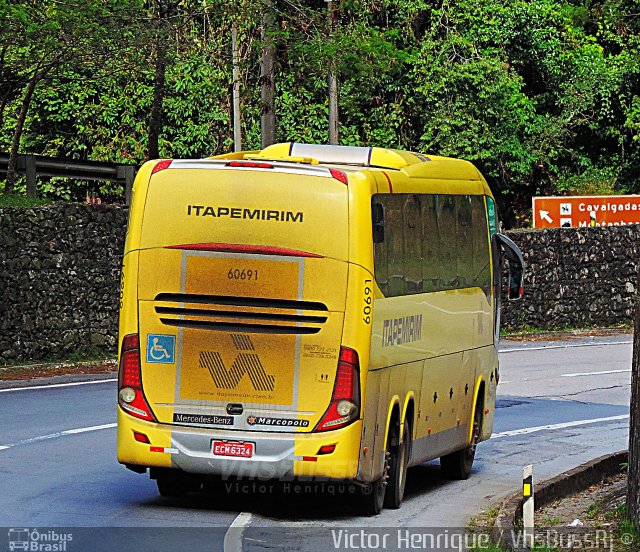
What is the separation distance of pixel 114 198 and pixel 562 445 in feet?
93.6

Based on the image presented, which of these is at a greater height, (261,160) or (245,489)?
(261,160)

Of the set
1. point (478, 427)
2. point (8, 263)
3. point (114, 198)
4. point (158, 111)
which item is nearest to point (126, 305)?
point (478, 427)

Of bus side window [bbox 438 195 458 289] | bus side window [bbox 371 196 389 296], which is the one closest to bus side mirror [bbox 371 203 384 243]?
bus side window [bbox 371 196 389 296]

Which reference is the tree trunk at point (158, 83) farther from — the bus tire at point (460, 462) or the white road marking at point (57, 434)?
the bus tire at point (460, 462)

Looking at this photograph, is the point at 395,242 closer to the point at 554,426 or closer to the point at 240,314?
the point at 240,314

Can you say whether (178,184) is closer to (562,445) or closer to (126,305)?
→ (126,305)

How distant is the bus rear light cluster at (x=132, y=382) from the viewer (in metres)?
12.6

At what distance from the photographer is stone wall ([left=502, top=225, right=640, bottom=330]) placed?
38125mm

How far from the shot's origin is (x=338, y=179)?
12617mm

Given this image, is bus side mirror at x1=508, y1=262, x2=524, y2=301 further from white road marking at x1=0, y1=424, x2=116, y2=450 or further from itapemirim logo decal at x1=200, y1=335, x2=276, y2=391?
itapemirim logo decal at x1=200, y1=335, x2=276, y2=391

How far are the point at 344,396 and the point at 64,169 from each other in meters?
19.0

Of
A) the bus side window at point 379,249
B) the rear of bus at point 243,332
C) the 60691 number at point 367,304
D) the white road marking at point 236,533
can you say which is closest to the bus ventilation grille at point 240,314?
the rear of bus at point 243,332

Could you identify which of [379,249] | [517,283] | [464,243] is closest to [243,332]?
[379,249]

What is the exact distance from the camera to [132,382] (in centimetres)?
1262
